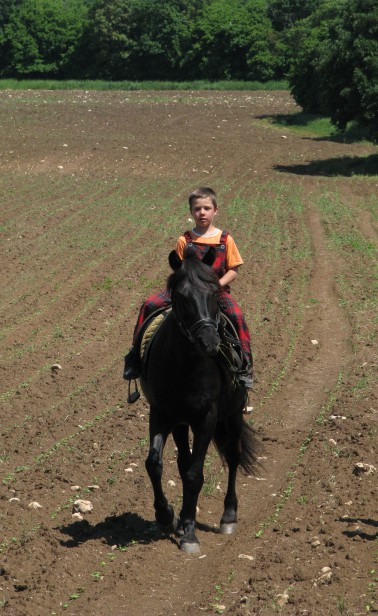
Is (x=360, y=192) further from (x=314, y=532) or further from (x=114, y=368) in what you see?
(x=314, y=532)

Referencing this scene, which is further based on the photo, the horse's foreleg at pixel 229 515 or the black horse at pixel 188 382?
the horse's foreleg at pixel 229 515

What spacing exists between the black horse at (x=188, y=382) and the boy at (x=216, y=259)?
0.23 metres

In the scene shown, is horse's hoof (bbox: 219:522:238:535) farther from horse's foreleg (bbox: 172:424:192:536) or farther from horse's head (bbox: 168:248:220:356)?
horse's head (bbox: 168:248:220:356)

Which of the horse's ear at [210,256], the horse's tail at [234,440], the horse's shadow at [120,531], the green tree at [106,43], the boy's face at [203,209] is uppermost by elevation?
the boy's face at [203,209]

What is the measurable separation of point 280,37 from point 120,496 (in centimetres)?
8079

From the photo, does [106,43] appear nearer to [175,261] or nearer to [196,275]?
[175,261]

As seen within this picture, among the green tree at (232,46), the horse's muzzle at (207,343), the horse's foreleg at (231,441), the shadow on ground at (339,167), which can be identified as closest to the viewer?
the horse's muzzle at (207,343)

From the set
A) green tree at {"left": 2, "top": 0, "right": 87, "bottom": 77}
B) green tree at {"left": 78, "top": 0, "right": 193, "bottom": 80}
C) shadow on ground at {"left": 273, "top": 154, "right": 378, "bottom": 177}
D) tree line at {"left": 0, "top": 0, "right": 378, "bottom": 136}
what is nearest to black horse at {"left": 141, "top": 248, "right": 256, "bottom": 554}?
shadow on ground at {"left": 273, "top": 154, "right": 378, "bottom": 177}

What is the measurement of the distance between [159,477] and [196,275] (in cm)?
154

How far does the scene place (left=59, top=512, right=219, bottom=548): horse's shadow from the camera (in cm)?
748

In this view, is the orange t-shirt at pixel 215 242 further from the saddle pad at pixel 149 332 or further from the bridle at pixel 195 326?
the bridle at pixel 195 326

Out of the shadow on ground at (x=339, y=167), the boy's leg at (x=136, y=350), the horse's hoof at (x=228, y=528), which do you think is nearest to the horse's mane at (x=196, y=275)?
the boy's leg at (x=136, y=350)

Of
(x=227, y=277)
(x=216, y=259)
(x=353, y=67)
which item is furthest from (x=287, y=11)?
(x=227, y=277)

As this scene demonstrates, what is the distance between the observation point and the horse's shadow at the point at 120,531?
7.48m
